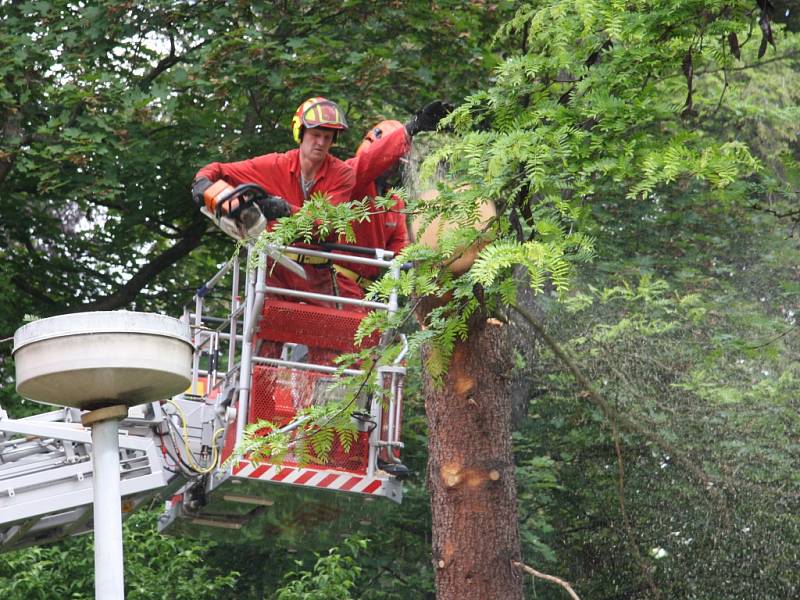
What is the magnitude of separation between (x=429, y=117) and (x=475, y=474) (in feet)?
7.09

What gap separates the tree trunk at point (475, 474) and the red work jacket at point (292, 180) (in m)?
1.32

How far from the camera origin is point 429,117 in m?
7.72

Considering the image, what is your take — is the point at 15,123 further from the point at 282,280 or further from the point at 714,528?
the point at 714,528

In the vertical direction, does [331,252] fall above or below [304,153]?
below

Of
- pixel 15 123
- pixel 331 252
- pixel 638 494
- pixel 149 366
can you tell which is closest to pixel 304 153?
pixel 331 252

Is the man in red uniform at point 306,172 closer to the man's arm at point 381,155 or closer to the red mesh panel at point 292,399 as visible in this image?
the man's arm at point 381,155

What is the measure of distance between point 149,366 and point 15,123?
26.5 ft

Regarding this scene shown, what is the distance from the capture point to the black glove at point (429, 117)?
767cm

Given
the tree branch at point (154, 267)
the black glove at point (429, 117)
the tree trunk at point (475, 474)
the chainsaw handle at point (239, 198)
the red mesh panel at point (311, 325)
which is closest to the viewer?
the tree trunk at point (475, 474)

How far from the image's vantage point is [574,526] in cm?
1316

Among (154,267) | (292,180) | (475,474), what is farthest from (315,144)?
(154,267)

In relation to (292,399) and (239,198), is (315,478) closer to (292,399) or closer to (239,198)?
(292,399)

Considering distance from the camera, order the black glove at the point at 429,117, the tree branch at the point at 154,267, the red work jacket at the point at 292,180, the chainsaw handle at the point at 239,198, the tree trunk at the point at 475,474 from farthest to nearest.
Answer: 1. the tree branch at the point at 154,267
2. the red work jacket at the point at 292,180
3. the black glove at the point at 429,117
4. the chainsaw handle at the point at 239,198
5. the tree trunk at the point at 475,474

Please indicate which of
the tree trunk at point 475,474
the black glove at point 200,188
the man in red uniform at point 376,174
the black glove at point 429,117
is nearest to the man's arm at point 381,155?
the man in red uniform at point 376,174
